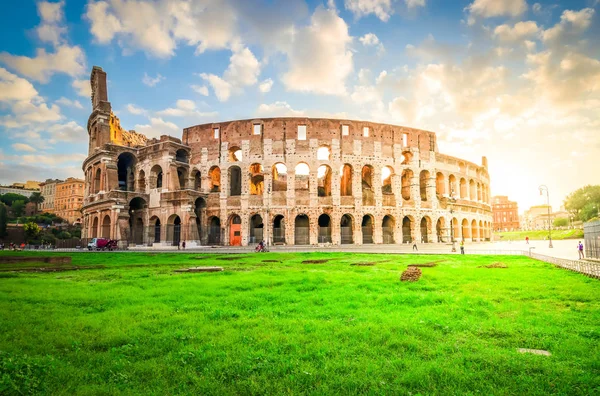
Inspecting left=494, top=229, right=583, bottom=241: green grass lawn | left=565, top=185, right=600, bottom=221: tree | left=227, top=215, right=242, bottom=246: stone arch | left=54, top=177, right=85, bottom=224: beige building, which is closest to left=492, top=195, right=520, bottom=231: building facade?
left=565, top=185, right=600, bottom=221: tree

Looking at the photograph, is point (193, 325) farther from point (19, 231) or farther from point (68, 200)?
point (68, 200)

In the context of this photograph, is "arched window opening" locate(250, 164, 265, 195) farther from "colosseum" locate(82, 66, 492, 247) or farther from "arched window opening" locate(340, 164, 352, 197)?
"arched window opening" locate(340, 164, 352, 197)

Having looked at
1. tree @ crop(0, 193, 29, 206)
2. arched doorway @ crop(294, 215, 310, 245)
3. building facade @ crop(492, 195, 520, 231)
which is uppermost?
tree @ crop(0, 193, 29, 206)

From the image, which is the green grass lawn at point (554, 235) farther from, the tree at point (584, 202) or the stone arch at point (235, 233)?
the stone arch at point (235, 233)

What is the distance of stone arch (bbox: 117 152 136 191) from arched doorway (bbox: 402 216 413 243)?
126ft

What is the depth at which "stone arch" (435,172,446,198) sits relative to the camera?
49875 mm

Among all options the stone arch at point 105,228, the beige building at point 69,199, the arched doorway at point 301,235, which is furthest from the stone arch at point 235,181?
the beige building at point 69,199

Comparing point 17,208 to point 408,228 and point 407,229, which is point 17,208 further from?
point 408,228

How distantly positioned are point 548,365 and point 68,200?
12369cm

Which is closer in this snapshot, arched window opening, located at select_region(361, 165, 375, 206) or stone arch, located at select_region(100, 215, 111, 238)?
arched window opening, located at select_region(361, 165, 375, 206)

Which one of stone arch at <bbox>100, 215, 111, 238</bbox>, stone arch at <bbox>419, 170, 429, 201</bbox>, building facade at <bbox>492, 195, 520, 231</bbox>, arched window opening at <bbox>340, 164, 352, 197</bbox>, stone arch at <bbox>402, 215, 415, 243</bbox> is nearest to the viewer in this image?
stone arch at <bbox>100, 215, 111, 238</bbox>

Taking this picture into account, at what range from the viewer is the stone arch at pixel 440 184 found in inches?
1964

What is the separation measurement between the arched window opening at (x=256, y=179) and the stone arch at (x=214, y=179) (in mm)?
4453

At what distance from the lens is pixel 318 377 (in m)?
3.83
